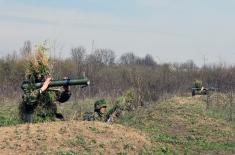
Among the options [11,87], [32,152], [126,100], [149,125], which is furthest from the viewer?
[11,87]

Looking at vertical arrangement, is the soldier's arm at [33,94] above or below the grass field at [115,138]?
above

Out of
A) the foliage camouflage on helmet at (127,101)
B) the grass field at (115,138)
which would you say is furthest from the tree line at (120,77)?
the grass field at (115,138)

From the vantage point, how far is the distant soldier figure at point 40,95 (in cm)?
1082

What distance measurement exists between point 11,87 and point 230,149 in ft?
60.8

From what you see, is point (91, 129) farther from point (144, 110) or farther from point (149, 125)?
point (144, 110)

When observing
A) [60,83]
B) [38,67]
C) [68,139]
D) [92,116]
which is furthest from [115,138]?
[92,116]

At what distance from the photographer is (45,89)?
10836 millimetres

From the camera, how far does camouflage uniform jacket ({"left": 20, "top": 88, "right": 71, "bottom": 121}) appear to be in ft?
35.4

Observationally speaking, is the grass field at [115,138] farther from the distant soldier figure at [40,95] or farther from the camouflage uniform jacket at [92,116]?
the camouflage uniform jacket at [92,116]

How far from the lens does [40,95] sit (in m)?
10.8

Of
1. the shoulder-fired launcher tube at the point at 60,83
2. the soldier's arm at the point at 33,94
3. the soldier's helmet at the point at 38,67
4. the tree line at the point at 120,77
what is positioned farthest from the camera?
the tree line at the point at 120,77

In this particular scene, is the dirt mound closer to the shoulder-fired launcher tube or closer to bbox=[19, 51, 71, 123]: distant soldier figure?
bbox=[19, 51, 71, 123]: distant soldier figure

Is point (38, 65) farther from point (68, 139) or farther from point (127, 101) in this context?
point (127, 101)

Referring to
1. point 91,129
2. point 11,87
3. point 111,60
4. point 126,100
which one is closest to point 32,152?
point 91,129
